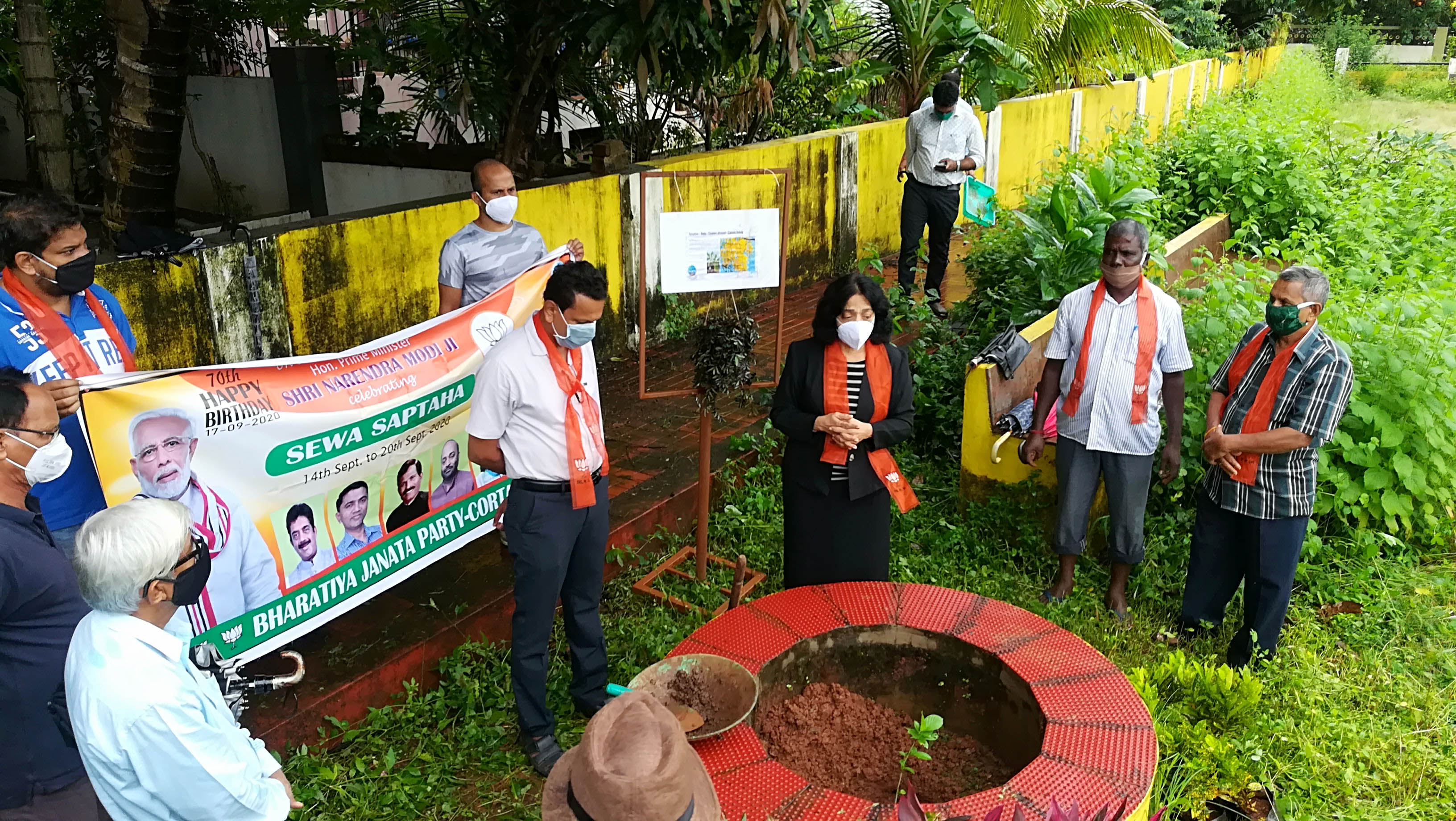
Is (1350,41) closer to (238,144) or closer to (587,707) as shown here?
(238,144)

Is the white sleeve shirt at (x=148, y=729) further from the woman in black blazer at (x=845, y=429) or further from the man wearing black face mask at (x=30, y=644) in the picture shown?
the woman in black blazer at (x=845, y=429)

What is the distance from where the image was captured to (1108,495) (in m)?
4.93

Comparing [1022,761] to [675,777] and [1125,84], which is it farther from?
[1125,84]

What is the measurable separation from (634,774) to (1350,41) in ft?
145

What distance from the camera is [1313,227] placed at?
372 inches

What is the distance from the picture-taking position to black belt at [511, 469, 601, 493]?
3650 millimetres

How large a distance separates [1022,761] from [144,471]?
3.08m

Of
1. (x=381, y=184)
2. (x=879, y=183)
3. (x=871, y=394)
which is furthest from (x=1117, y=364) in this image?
(x=381, y=184)

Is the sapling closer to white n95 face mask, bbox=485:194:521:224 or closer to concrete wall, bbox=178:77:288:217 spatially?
white n95 face mask, bbox=485:194:521:224

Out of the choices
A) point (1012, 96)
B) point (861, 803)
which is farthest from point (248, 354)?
point (1012, 96)

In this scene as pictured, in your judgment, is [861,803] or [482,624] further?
[482,624]

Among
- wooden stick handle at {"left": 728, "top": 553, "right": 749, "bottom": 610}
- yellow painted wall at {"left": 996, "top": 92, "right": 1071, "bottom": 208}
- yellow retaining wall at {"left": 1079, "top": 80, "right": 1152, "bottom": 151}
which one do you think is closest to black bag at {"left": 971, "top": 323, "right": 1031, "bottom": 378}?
wooden stick handle at {"left": 728, "top": 553, "right": 749, "bottom": 610}

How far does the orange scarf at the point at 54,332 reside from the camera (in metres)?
3.39

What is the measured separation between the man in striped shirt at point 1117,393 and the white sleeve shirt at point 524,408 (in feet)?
7.70
